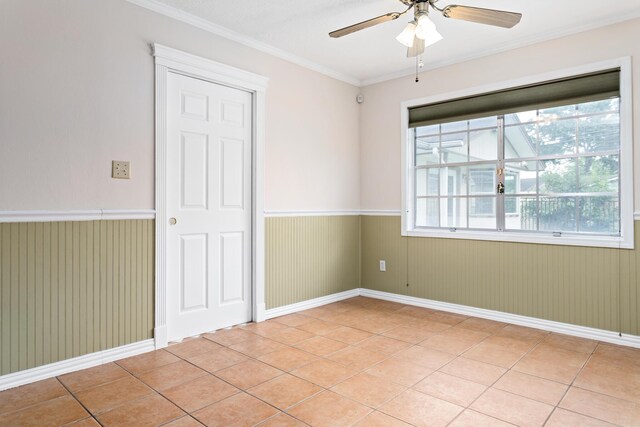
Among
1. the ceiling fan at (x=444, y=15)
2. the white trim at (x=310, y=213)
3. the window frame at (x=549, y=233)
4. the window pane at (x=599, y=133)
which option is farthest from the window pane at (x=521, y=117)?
the white trim at (x=310, y=213)

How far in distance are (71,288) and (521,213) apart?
3.59 meters

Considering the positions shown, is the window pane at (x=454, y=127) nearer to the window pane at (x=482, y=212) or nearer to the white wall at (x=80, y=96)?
the window pane at (x=482, y=212)

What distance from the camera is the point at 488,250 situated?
3799mm

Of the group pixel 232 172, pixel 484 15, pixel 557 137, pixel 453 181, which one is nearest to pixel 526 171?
pixel 557 137

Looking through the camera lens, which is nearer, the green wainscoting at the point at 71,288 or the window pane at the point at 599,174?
the green wainscoting at the point at 71,288

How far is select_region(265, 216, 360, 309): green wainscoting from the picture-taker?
3.86 m

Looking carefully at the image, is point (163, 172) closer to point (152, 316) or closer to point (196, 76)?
point (196, 76)

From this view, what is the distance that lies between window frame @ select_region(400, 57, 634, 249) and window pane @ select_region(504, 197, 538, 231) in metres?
0.07

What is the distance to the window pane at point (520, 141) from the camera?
361 centimetres

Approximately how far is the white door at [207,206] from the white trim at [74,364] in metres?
0.29

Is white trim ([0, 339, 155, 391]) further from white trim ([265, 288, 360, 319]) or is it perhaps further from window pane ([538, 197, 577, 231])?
window pane ([538, 197, 577, 231])

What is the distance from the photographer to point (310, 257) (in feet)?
13.9

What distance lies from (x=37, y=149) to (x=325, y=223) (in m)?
2.65

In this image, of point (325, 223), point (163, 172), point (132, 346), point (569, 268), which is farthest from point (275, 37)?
point (569, 268)
